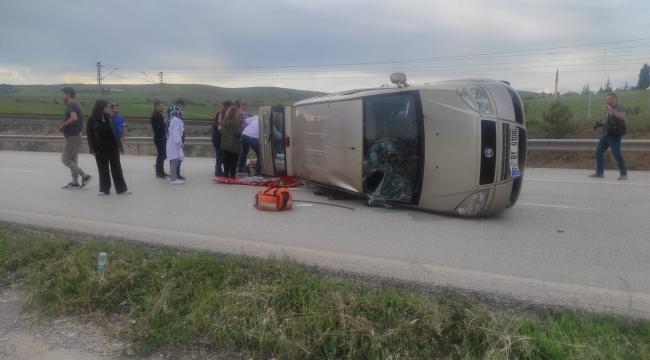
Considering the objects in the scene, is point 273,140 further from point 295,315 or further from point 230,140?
point 295,315

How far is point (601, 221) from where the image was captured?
6457mm

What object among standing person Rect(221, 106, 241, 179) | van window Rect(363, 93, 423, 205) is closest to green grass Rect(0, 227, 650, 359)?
van window Rect(363, 93, 423, 205)

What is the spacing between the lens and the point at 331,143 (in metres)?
8.21

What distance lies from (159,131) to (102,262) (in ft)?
22.0

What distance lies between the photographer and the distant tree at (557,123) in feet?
57.8

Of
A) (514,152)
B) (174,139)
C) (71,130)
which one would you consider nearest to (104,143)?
(71,130)

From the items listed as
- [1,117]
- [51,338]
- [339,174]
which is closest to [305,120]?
[339,174]

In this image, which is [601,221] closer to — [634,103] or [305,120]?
[305,120]

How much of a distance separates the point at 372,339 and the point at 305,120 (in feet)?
20.9

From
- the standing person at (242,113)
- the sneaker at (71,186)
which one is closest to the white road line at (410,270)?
the sneaker at (71,186)

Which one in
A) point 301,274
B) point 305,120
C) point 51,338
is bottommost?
point 51,338

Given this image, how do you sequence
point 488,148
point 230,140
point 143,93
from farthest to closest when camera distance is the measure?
point 143,93 < point 230,140 < point 488,148

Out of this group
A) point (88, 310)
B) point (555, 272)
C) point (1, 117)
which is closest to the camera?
point (88, 310)

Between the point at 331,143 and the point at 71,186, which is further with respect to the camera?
the point at 71,186
